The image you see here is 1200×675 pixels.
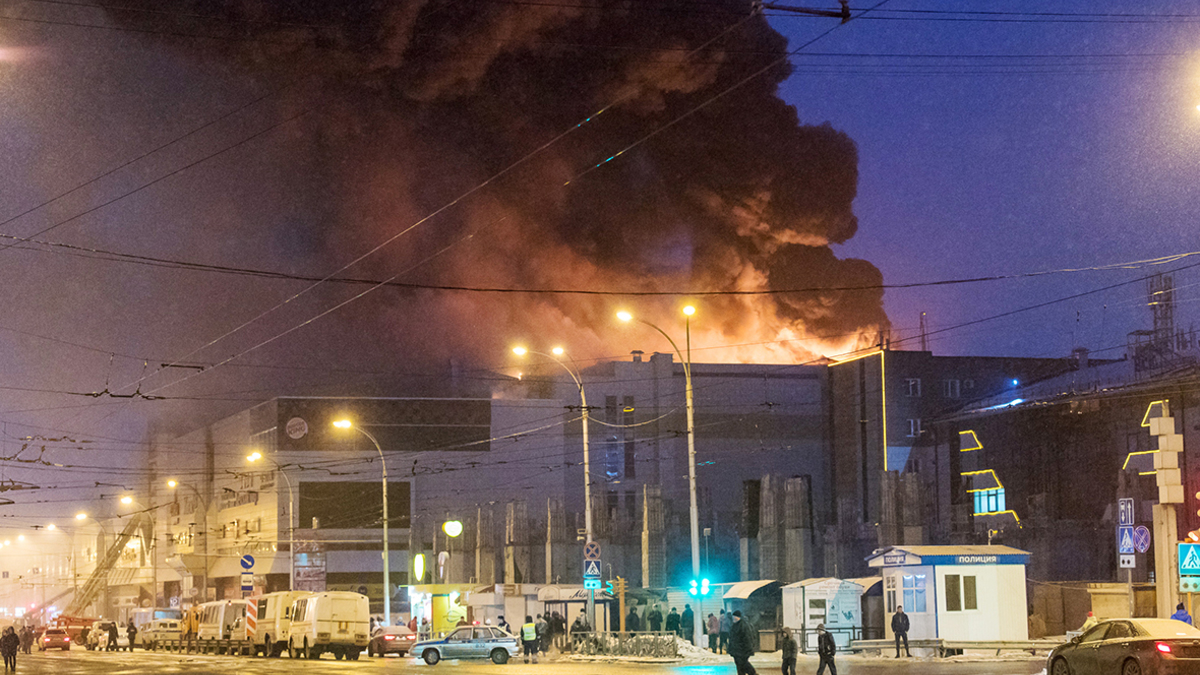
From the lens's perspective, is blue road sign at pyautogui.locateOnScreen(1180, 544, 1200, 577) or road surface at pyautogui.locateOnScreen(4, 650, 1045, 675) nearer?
A: blue road sign at pyautogui.locateOnScreen(1180, 544, 1200, 577)

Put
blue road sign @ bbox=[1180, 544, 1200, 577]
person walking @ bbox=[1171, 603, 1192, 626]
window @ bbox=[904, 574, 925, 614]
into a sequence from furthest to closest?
window @ bbox=[904, 574, 925, 614], person walking @ bbox=[1171, 603, 1192, 626], blue road sign @ bbox=[1180, 544, 1200, 577]

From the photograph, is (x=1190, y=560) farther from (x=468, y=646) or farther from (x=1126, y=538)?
(x=468, y=646)

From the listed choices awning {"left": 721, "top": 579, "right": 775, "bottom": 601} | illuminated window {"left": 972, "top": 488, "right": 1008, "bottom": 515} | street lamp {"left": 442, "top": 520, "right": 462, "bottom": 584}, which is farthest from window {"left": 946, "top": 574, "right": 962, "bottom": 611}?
illuminated window {"left": 972, "top": 488, "right": 1008, "bottom": 515}

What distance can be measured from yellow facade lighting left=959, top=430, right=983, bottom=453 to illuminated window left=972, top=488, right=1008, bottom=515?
3.10 metres

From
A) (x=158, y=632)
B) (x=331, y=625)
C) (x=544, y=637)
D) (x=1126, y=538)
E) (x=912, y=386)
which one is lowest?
(x=158, y=632)

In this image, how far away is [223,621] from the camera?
177 ft

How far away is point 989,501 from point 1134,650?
162ft

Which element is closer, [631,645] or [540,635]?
[631,645]

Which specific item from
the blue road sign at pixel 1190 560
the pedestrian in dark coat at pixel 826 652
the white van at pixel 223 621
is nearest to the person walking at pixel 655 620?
the white van at pixel 223 621

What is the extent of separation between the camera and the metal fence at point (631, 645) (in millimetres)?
35656

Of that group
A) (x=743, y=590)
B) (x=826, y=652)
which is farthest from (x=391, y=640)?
(x=826, y=652)

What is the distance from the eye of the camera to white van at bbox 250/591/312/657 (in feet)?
153

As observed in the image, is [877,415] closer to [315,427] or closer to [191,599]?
[315,427]

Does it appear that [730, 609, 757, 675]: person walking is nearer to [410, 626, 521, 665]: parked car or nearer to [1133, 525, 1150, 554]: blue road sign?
[1133, 525, 1150, 554]: blue road sign
